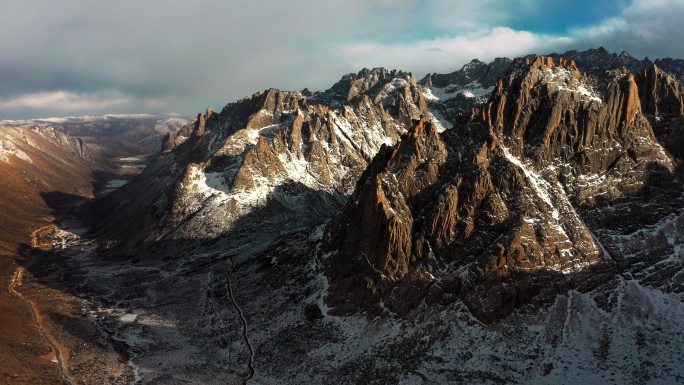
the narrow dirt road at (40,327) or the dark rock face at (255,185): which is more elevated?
the dark rock face at (255,185)

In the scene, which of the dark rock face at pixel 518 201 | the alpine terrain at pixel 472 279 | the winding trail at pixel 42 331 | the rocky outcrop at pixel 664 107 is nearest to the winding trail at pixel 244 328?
the alpine terrain at pixel 472 279

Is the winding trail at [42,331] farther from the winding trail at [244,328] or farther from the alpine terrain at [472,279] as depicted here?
the winding trail at [244,328]

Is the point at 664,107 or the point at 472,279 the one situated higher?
the point at 664,107

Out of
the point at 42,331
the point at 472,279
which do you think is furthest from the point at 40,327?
the point at 472,279

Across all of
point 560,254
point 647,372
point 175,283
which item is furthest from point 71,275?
point 647,372

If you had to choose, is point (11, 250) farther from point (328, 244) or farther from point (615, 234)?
point (615, 234)

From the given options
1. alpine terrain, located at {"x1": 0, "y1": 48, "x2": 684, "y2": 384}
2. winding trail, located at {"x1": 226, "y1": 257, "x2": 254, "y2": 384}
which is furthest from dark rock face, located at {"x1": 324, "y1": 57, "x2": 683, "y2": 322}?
winding trail, located at {"x1": 226, "y1": 257, "x2": 254, "y2": 384}

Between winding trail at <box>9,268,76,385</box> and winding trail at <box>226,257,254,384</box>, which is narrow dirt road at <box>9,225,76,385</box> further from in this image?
winding trail at <box>226,257,254,384</box>

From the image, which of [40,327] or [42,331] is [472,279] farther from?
[40,327]
